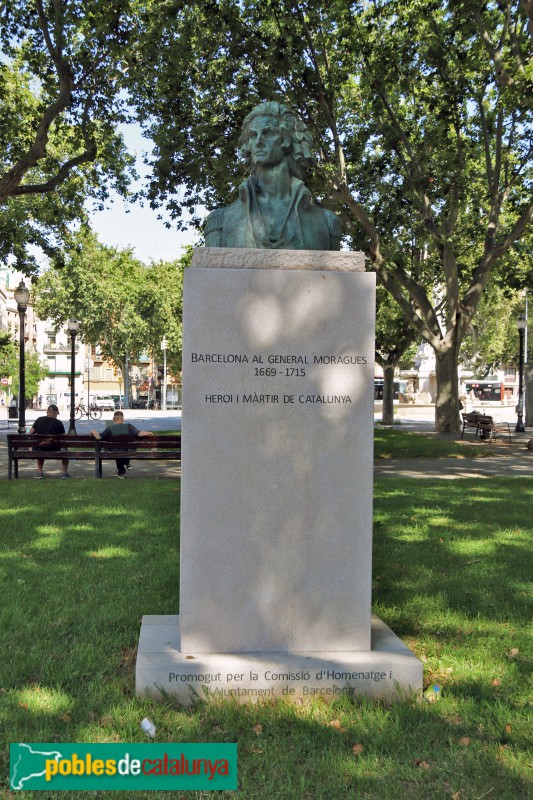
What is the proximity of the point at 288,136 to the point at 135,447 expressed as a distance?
920 centimetres

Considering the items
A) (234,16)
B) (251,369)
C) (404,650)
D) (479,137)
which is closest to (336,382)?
(251,369)

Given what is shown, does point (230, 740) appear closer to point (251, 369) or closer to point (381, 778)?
point (381, 778)

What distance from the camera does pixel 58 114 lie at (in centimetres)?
1562

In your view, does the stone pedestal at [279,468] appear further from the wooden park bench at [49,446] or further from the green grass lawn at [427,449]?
the green grass lawn at [427,449]

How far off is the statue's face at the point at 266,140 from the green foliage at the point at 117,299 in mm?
56150

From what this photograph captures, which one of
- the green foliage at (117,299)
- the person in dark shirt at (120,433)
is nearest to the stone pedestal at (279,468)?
the person in dark shirt at (120,433)

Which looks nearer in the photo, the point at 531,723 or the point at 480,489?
the point at 531,723

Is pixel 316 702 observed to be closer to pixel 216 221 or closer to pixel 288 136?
pixel 216 221

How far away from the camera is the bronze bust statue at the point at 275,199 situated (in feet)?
14.1

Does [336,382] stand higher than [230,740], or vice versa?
[336,382]

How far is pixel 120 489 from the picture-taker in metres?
10.9

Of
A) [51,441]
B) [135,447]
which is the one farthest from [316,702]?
[51,441]

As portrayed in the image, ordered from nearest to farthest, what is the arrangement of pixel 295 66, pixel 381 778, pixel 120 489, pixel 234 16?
pixel 381 778 < pixel 120 489 < pixel 234 16 < pixel 295 66

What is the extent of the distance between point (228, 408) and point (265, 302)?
611 mm
